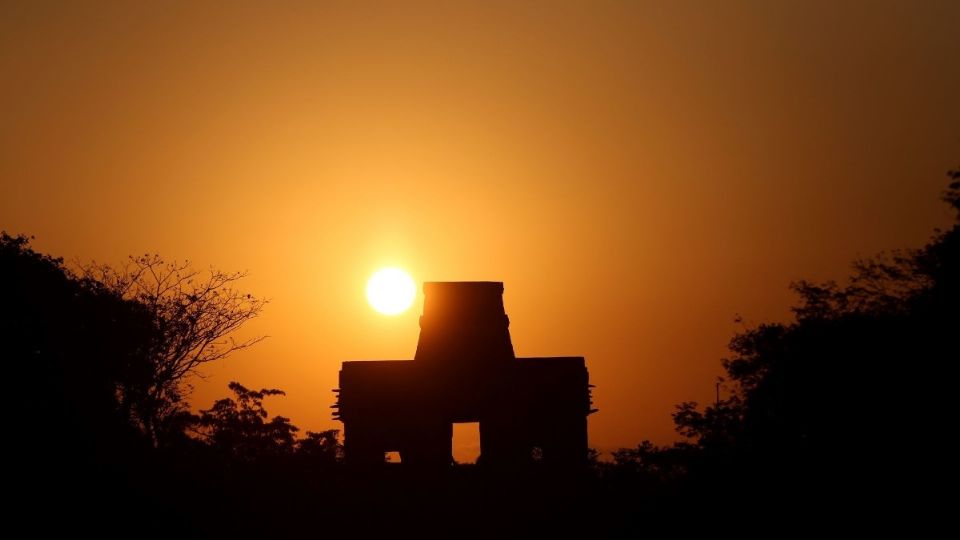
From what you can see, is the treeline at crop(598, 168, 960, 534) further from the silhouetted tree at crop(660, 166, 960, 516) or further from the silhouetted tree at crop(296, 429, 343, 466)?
the silhouetted tree at crop(296, 429, 343, 466)

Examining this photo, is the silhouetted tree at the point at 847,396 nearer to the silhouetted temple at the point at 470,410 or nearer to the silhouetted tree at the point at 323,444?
the silhouetted temple at the point at 470,410

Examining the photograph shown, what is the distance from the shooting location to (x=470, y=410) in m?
24.5

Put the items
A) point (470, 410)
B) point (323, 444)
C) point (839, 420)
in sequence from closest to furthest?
point (839, 420), point (470, 410), point (323, 444)

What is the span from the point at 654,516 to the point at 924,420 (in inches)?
178

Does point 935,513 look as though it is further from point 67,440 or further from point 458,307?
point 67,440

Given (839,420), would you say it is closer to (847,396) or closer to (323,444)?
(847,396)

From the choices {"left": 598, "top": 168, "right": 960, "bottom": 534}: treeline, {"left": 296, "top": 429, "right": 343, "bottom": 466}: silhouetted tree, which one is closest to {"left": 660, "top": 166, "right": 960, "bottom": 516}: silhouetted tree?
{"left": 598, "top": 168, "right": 960, "bottom": 534}: treeline

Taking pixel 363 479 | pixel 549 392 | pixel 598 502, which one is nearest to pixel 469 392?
pixel 549 392

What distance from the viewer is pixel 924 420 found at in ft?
56.2

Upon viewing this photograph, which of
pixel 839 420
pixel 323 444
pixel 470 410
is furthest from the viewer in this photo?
pixel 323 444

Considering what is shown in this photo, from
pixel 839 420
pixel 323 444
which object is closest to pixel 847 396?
pixel 839 420

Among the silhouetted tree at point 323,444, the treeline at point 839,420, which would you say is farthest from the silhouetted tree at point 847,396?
the silhouetted tree at point 323,444

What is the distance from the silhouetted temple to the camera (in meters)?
24.3

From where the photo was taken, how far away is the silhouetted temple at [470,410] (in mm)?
24328
